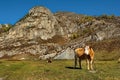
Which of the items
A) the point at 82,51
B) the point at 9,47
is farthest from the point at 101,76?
the point at 9,47

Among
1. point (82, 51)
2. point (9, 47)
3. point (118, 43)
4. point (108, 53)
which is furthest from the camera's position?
point (9, 47)

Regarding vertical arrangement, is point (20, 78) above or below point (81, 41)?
below

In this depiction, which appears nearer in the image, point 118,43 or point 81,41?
point 118,43

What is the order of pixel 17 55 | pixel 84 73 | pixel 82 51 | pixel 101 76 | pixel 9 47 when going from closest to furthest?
1. pixel 101 76
2. pixel 84 73
3. pixel 82 51
4. pixel 17 55
5. pixel 9 47

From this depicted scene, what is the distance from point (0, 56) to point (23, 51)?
1361cm

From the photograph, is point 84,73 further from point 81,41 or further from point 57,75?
point 81,41

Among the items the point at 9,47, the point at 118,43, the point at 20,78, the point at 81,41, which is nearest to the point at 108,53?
the point at 118,43

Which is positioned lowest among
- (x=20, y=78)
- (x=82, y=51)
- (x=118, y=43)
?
(x=20, y=78)

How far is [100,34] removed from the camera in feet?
591

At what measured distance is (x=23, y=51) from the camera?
179 m

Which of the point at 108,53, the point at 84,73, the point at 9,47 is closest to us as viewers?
the point at 84,73

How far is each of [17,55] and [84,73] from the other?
5530 inches

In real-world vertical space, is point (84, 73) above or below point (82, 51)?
below

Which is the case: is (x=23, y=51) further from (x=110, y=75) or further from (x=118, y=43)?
(x=110, y=75)
